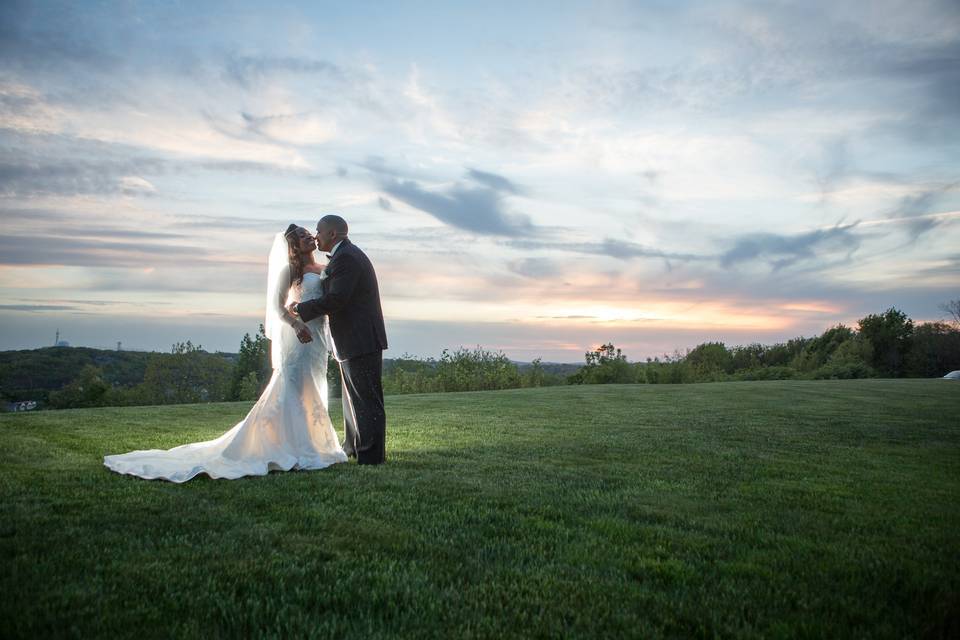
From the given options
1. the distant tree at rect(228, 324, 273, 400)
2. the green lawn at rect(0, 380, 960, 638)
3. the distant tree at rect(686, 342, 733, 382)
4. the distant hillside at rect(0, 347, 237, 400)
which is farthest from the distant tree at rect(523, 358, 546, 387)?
the distant hillside at rect(0, 347, 237, 400)

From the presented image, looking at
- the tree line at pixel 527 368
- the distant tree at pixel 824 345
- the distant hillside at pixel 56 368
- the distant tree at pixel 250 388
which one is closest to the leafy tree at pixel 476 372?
the tree line at pixel 527 368

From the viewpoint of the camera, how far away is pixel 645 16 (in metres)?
15.2

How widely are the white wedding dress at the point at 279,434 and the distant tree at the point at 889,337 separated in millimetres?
52299

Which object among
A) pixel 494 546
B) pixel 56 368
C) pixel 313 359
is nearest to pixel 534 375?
pixel 313 359

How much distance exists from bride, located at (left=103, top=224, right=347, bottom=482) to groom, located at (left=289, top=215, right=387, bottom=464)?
0.29 m

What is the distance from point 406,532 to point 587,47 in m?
15.9

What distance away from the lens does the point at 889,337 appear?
4862 cm

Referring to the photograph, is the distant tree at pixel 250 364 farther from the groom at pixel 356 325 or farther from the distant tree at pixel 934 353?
the distant tree at pixel 934 353

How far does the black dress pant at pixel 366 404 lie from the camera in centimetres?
773

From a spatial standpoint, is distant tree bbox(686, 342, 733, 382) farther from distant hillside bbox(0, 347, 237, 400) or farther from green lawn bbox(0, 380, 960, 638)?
distant hillside bbox(0, 347, 237, 400)

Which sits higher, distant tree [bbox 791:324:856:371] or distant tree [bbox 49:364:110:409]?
distant tree [bbox 791:324:856:371]

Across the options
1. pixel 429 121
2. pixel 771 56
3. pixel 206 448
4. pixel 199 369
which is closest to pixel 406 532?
pixel 206 448

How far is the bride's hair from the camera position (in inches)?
322

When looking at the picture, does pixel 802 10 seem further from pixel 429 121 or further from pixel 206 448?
pixel 206 448
